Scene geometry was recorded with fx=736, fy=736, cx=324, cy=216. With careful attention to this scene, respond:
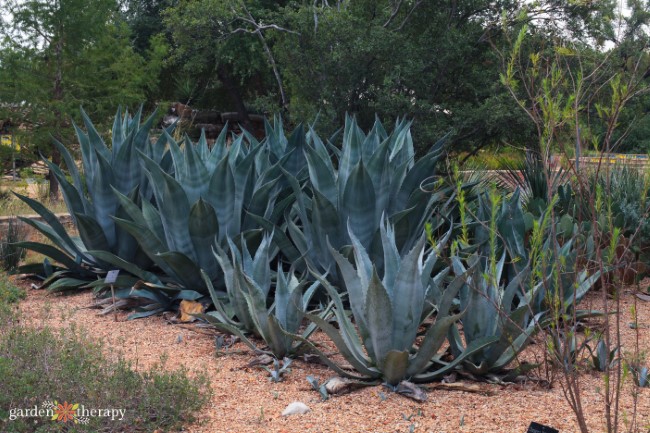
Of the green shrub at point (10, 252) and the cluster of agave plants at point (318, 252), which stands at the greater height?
the cluster of agave plants at point (318, 252)

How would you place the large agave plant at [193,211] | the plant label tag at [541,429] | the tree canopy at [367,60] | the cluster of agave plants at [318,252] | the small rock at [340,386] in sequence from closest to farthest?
the plant label tag at [541,429] < the small rock at [340,386] < the cluster of agave plants at [318,252] < the large agave plant at [193,211] < the tree canopy at [367,60]

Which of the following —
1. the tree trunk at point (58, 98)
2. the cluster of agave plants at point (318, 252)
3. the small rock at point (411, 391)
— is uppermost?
the tree trunk at point (58, 98)

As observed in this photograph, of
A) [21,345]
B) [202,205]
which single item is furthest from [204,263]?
[21,345]

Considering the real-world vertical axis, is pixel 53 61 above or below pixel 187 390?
above

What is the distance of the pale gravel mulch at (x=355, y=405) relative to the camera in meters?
3.29

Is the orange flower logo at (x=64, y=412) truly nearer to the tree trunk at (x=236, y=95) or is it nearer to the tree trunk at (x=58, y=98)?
the tree trunk at (x=58, y=98)

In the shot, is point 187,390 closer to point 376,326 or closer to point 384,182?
point 376,326

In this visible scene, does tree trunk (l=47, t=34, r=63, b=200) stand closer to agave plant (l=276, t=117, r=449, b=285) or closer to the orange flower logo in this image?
agave plant (l=276, t=117, r=449, b=285)

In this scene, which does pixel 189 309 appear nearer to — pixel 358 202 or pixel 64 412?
pixel 358 202

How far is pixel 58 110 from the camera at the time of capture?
14797mm

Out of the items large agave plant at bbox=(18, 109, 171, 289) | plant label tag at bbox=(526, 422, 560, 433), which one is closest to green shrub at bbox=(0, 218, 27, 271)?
large agave plant at bbox=(18, 109, 171, 289)

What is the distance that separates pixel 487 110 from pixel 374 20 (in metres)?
2.49

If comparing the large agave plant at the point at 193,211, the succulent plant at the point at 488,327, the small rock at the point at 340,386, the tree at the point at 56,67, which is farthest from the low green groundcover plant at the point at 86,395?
the tree at the point at 56,67

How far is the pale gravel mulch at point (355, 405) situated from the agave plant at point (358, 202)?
108 cm
